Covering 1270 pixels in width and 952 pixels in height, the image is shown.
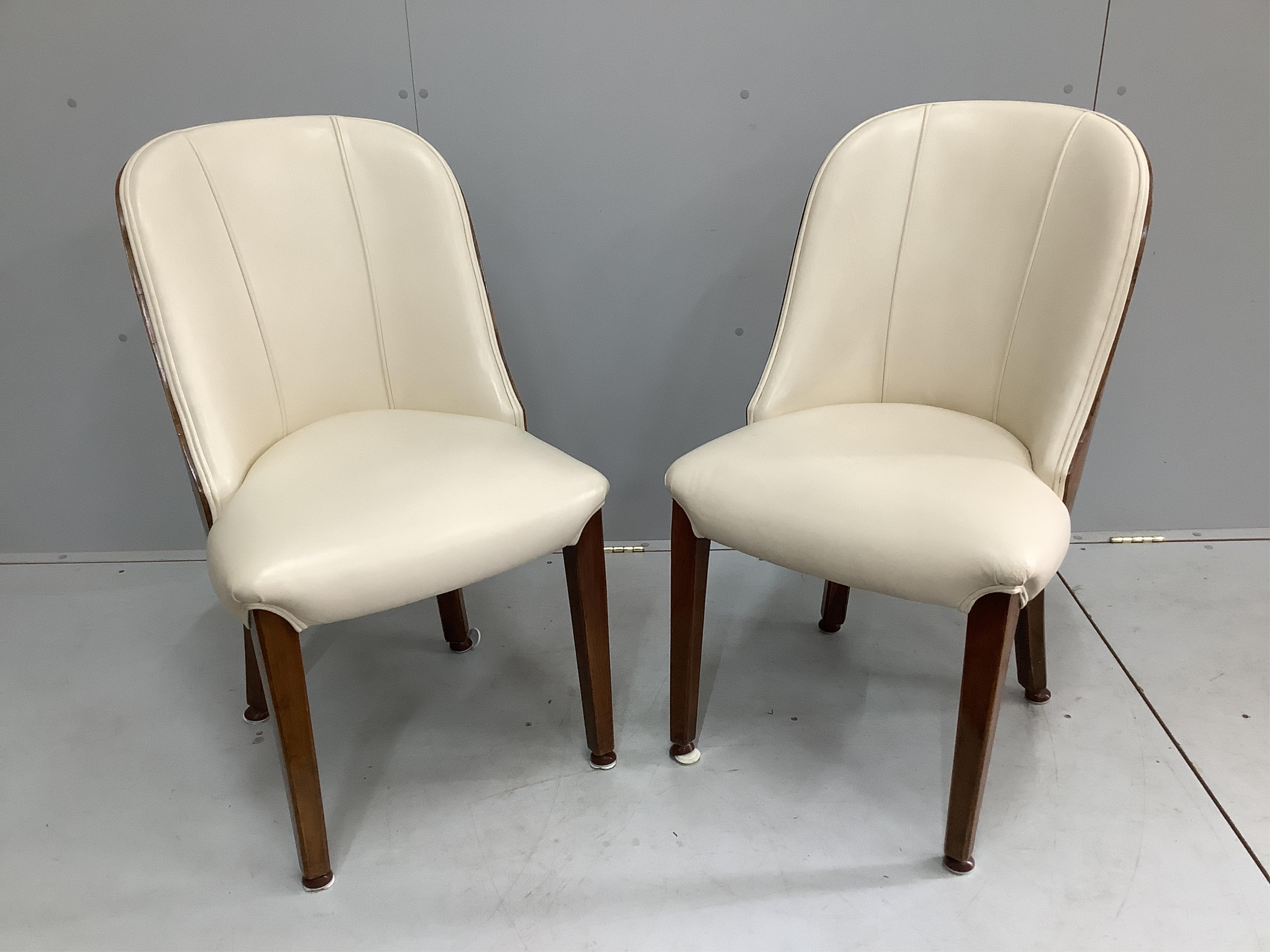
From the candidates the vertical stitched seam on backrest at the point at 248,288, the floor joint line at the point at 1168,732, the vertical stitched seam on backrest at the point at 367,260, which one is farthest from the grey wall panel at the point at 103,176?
the floor joint line at the point at 1168,732

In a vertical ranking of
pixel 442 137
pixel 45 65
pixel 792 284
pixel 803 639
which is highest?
pixel 45 65

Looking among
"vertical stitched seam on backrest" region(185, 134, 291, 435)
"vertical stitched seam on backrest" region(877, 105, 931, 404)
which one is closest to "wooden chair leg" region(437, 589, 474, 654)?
"vertical stitched seam on backrest" region(185, 134, 291, 435)

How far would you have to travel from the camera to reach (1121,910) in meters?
1.08

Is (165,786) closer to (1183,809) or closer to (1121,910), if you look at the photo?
(1121,910)

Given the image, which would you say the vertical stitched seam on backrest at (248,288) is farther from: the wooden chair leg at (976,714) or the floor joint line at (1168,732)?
the floor joint line at (1168,732)

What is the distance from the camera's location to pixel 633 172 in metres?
1.60

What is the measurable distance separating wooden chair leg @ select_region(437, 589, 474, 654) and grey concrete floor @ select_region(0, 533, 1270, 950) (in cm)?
3

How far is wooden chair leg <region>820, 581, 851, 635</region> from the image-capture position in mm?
1563

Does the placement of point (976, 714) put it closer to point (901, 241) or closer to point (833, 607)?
point (833, 607)

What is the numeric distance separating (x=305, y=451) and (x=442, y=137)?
0.67 metres

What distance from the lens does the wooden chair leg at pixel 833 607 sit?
5.13 feet

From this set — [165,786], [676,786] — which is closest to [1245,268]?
[676,786]

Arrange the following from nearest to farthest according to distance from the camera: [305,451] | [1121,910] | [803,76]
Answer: [1121,910] → [305,451] → [803,76]

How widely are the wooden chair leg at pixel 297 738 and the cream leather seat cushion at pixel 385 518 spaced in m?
0.03
